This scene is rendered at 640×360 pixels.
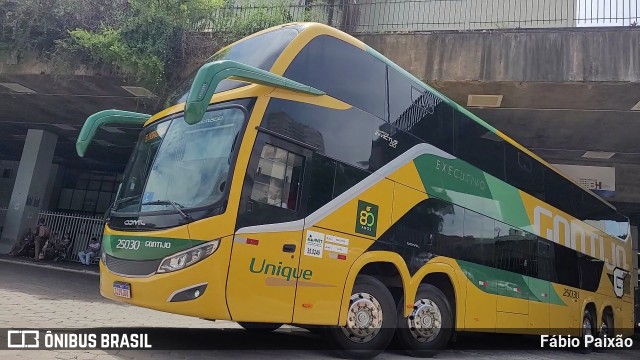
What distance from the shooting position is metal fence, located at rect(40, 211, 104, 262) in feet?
59.6

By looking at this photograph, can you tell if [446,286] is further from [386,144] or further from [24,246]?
[24,246]

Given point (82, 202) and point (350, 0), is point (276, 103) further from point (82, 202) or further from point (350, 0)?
point (82, 202)

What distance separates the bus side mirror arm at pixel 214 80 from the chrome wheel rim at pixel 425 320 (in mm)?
3600

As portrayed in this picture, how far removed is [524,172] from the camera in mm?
9430

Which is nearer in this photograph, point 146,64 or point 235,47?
point 235,47

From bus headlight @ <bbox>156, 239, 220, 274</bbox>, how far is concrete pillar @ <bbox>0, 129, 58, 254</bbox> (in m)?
15.8

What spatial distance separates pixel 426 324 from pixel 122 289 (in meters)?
4.18

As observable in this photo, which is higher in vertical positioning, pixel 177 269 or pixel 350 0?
pixel 350 0

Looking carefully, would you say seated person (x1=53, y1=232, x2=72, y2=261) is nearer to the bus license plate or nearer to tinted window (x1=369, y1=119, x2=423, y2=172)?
the bus license plate

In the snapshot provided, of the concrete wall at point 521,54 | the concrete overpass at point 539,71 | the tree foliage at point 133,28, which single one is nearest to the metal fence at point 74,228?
the tree foliage at point 133,28

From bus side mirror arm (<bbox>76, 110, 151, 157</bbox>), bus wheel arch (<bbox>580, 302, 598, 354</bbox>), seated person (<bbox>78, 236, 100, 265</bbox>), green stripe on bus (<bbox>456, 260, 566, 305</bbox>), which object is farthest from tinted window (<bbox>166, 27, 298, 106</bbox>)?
seated person (<bbox>78, 236, 100, 265</bbox>)

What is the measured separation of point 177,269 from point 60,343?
5.44 ft

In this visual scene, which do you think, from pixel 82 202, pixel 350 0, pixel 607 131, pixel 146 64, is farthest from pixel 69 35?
pixel 82 202

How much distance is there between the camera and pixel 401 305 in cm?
635
